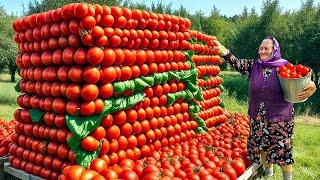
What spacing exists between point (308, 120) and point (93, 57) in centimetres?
1350

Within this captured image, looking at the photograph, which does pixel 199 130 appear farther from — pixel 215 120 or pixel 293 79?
pixel 293 79

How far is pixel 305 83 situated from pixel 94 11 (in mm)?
2783

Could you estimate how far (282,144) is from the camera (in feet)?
18.4

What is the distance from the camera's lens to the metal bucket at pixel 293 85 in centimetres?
515

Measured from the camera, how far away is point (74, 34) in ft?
15.3

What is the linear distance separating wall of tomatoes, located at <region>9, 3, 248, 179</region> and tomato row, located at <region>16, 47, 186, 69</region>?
0.5 inches

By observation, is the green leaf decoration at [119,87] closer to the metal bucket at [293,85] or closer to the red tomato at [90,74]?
the red tomato at [90,74]

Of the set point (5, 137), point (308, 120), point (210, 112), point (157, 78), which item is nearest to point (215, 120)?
point (210, 112)

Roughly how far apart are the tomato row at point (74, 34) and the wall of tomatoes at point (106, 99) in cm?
1

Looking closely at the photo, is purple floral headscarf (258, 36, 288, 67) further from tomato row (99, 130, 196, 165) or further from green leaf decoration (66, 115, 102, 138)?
green leaf decoration (66, 115, 102, 138)

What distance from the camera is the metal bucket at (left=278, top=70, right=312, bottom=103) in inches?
203

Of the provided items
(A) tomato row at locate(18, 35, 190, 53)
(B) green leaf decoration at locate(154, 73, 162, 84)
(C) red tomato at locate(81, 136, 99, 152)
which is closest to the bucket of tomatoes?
(B) green leaf decoration at locate(154, 73, 162, 84)

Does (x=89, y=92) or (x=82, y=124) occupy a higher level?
(x=89, y=92)

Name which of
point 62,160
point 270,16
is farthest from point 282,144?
point 270,16
